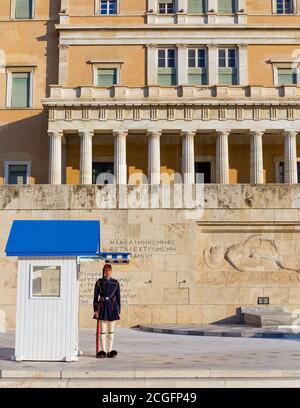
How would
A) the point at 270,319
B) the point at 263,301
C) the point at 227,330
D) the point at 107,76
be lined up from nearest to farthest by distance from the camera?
the point at 227,330, the point at 270,319, the point at 263,301, the point at 107,76

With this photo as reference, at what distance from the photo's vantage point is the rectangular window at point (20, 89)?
148 ft

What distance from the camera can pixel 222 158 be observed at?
41125 mm

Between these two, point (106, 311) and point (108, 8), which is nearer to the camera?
point (106, 311)

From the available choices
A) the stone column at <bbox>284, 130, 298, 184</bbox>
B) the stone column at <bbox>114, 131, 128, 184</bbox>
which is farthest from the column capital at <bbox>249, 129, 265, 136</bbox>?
the stone column at <bbox>114, 131, 128, 184</bbox>

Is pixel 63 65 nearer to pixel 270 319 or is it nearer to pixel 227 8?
pixel 227 8

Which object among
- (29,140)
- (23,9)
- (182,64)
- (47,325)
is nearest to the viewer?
(47,325)

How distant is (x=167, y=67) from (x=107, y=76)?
4183 mm

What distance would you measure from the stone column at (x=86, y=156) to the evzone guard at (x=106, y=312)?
27.6 m

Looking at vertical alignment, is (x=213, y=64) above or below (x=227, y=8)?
below

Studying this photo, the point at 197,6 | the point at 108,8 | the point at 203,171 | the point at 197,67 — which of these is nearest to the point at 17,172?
the point at 203,171

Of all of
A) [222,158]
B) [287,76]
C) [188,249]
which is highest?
[287,76]

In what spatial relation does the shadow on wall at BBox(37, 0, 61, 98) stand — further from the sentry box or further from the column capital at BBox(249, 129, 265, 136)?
the sentry box

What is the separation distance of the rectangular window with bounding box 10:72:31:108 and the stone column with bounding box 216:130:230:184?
45.0 feet
